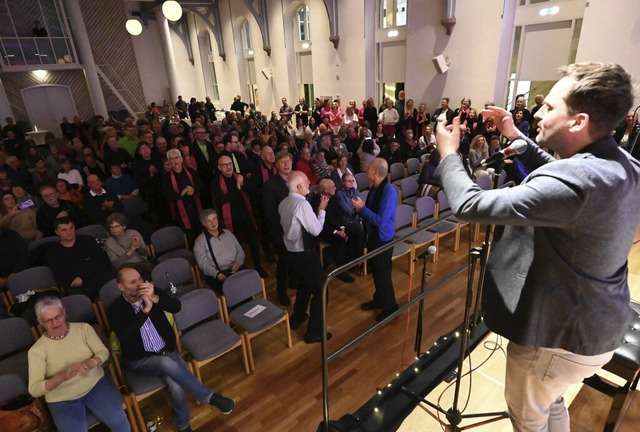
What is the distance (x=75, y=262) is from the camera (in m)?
3.51

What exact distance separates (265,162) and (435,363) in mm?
3655

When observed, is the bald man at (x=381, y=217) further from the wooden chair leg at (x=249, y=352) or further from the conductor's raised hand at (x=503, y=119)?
the conductor's raised hand at (x=503, y=119)

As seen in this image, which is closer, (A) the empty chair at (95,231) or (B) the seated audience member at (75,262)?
(B) the seated audience member at (75,262)

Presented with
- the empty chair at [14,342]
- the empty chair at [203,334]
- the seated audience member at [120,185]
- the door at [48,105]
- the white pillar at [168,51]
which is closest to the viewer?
the empty chair at [14,342]

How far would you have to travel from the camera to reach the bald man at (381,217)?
3213mm

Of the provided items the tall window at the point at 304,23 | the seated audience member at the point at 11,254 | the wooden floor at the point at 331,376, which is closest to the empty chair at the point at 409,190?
the wooden floor at the point at 331,376

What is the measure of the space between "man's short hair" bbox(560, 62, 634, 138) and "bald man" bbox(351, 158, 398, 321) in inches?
78.6

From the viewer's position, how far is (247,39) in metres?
16.9

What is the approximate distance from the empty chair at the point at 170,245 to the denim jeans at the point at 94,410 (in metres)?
1.61

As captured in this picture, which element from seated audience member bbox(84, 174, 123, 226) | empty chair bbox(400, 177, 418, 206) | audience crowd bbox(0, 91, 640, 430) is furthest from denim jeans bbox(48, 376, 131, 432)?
empty chair bbox(400, 177, 418, 206)

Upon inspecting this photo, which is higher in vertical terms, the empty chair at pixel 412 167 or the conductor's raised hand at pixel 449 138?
the conductor's raised hand at pixel 449 138

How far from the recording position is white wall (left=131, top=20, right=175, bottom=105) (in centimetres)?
1658

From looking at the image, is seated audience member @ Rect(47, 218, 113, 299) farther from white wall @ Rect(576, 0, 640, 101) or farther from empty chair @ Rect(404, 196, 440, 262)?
white wall @ Rect(576, 0, 640, 101)

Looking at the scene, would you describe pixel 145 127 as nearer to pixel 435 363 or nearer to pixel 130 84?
pixel 435 363
